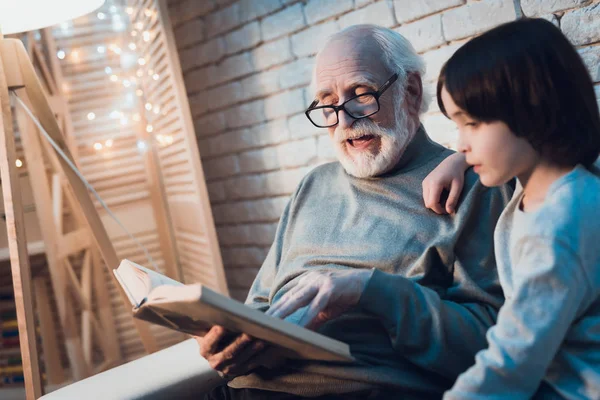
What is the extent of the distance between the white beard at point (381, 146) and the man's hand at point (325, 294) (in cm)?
38

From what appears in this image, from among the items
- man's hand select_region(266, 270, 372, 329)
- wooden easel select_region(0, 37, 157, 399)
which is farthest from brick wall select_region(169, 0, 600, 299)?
man's hand select_region(266, 270, 372, 329)

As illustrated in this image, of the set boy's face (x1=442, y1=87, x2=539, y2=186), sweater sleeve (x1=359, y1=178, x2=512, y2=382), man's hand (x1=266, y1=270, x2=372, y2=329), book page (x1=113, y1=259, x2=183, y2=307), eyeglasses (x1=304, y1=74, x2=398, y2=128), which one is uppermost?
eyeglasses (x1=304, y1=74, x2=398, y2=128)

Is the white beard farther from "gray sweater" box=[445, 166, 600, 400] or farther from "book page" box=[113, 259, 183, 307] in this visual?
"gray sweater" box=[445, 166, 600, 400]

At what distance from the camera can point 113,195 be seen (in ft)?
10.9

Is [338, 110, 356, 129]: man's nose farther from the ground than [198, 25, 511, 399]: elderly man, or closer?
farther from the ground

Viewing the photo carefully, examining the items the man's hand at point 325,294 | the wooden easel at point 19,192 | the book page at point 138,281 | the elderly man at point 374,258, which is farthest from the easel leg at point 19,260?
the man's hand at point 325,294

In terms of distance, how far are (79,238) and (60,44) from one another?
1.06m

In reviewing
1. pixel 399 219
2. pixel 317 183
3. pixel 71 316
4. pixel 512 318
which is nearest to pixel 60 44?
pixel 71 316

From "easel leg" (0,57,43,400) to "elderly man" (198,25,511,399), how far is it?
66 centimetres

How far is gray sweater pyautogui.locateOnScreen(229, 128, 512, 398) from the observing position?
3.66ft

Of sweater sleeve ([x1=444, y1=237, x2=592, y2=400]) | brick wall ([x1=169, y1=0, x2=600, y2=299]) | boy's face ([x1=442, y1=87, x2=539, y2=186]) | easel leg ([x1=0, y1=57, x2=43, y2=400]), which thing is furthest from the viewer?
brick wall ([x1=169, y1=0, x2=600, y2=299])

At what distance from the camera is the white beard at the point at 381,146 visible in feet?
4.66

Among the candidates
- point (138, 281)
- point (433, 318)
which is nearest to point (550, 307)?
point (433, 318)

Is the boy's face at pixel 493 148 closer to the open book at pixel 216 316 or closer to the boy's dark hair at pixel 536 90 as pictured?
the boy's dark hair at pixel 536 90
